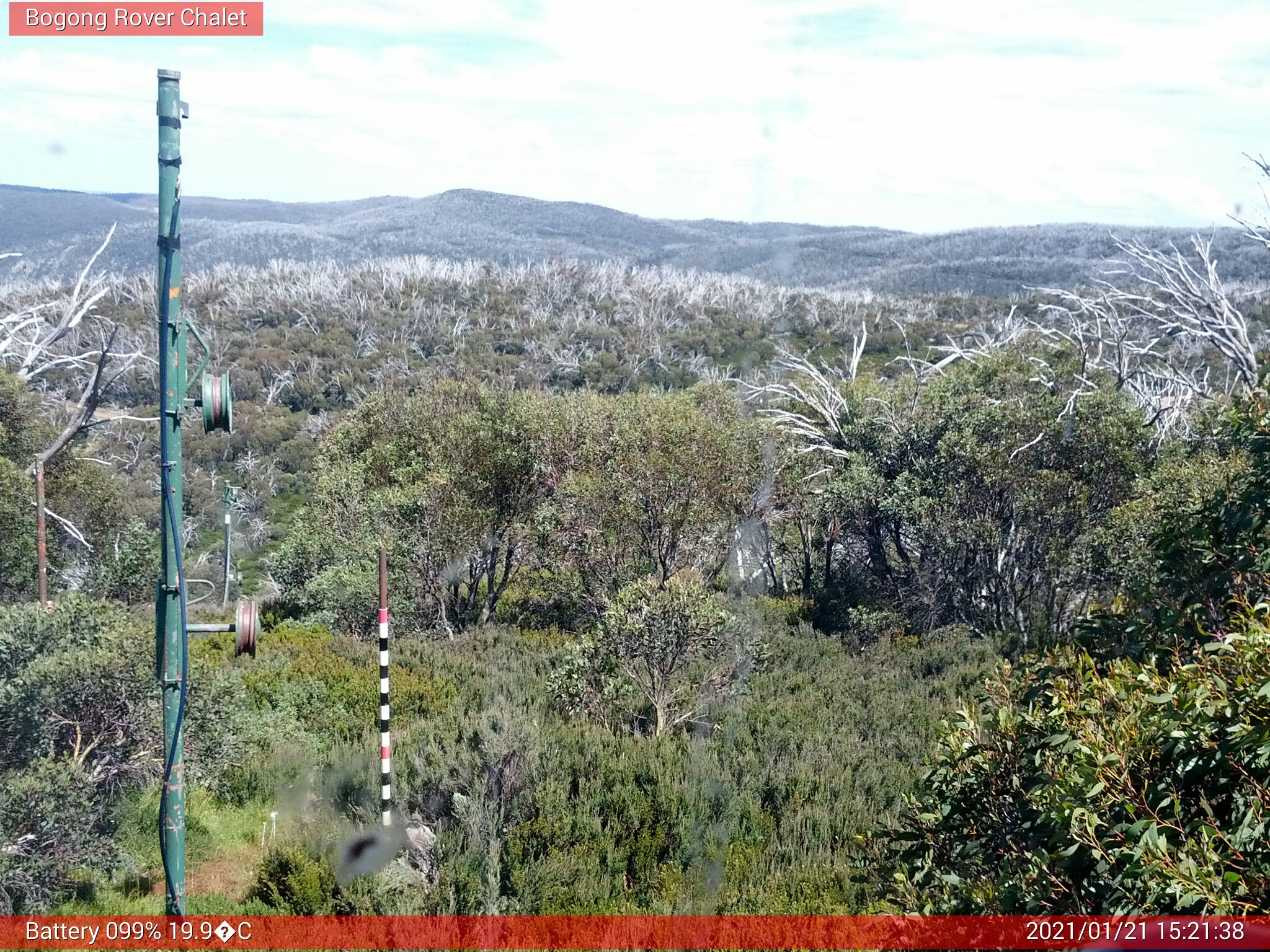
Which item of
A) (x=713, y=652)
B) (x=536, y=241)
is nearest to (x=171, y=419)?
(x=713, y=652)

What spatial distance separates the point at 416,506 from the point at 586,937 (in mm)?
9877

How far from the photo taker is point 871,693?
37.3ft

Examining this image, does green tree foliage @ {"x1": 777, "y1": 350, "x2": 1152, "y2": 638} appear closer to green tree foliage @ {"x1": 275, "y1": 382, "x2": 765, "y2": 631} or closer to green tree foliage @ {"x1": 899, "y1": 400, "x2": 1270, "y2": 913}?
green tree foliage @ {"x1": 275, "y1": 382, "x2": 765, "y2": 631}

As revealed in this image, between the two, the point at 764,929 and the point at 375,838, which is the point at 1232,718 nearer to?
the point at 764,929

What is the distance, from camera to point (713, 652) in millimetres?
10672

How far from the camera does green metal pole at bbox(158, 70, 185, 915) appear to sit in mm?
4277

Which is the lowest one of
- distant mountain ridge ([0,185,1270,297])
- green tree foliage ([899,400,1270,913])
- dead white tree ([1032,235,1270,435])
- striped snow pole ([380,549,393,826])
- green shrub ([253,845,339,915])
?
green shrub ([253,845,339,915])

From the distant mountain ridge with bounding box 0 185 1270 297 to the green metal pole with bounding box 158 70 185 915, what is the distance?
1774cm

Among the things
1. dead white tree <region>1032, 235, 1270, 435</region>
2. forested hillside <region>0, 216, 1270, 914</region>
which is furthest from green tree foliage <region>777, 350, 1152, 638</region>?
dead white tree <region>1032, 235, 1270, 435</region>

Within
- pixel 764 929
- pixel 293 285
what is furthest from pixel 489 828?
pixel 293 285

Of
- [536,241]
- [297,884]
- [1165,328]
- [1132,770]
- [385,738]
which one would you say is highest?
[536,241]

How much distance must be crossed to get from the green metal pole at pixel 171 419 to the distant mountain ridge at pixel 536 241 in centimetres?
1774

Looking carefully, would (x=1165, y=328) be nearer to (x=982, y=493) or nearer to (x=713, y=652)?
(x=982, y=493)

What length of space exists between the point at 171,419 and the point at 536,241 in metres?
85.2
